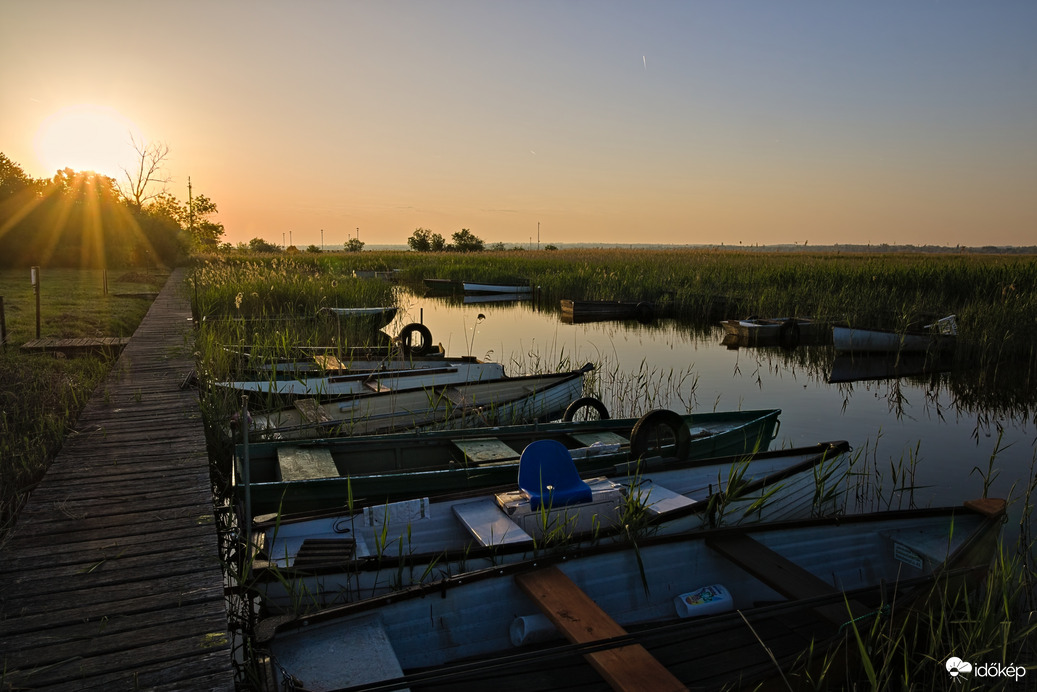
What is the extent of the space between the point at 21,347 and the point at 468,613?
10.1m

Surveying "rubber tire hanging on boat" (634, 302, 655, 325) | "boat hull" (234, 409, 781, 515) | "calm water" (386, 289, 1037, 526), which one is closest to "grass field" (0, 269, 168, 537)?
"boat hull" (234, 409, 781, 515)

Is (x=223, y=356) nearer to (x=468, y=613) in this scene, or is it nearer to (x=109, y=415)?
(x=109, y=415)

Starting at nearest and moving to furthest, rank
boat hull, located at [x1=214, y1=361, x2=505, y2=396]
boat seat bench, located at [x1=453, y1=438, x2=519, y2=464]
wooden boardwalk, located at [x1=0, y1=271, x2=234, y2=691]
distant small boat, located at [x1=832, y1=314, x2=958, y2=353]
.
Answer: wooden boardwalk, located at [x1=0, y1=271, x2=234, y2=691] < boat seat bench, located at [x1=453, y1=438, x2=519, y2=464] < boat hull, located at [x1=214, y1=361, x2=505, y2=396] < distant small boat, located at [x1=832, y1=314, x2=958, y2=353]

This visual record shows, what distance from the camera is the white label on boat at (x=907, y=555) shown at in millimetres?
4637

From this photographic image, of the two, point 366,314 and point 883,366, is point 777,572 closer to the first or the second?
point 366,314

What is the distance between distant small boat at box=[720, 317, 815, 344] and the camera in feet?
58.4

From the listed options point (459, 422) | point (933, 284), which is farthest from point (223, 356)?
point (933, 284)

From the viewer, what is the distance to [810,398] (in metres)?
12.0

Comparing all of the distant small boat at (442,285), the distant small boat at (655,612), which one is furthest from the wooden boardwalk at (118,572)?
the distant small boat at (442,285)

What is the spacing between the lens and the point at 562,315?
24.4 m

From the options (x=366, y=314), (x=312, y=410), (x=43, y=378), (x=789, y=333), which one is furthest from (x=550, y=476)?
(x=789, y=333)

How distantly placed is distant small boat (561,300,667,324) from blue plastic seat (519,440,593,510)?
18659 mm

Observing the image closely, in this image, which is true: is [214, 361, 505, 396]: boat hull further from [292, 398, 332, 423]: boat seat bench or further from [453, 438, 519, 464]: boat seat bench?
[453, 438, 519, 464]: boat seat bench

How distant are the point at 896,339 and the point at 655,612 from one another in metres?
13.8
